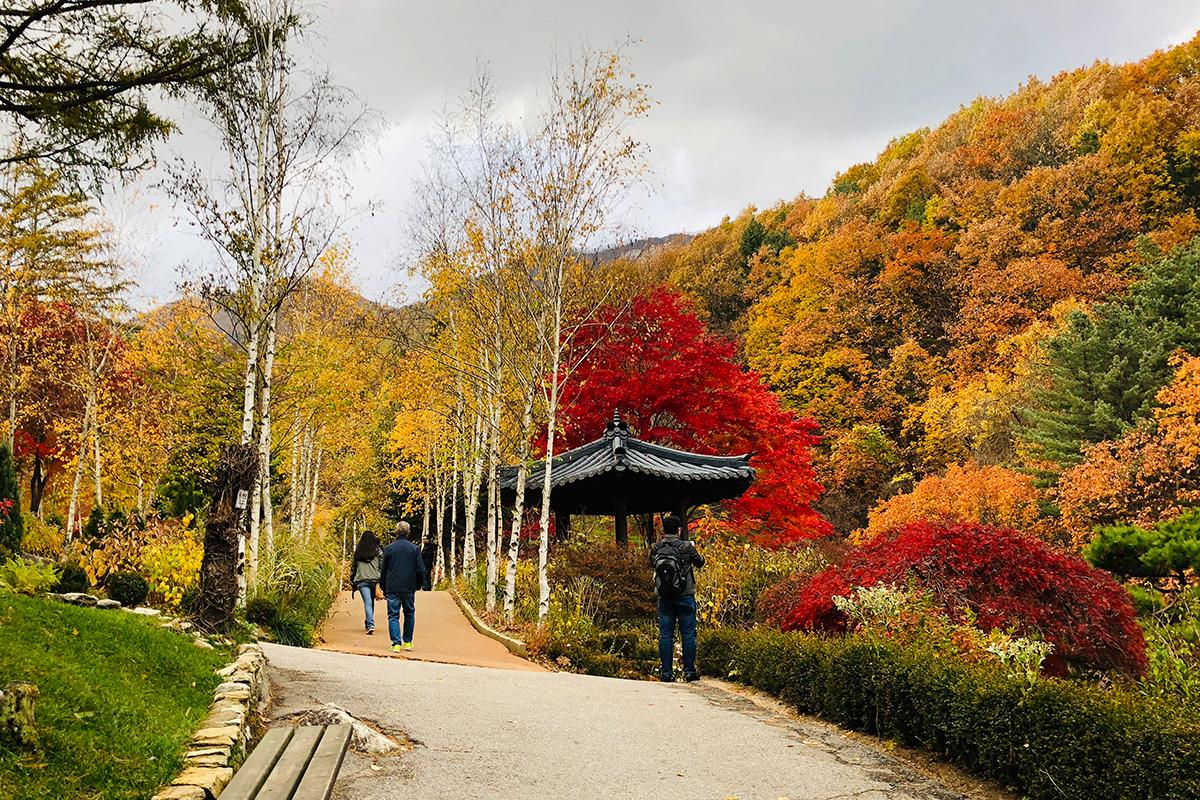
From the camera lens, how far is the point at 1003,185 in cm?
3447

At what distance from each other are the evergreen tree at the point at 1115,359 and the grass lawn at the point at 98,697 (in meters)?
20.9

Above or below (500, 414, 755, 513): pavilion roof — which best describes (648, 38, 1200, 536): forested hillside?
above

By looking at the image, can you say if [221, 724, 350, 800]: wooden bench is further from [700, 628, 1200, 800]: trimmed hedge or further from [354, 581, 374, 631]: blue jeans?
[354, 581, 374, 631]: blue jeans


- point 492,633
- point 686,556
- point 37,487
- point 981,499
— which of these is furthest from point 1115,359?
point 37,487

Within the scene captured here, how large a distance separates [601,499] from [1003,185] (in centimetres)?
2946

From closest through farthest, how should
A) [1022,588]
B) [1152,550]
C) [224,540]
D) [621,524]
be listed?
[1022,588], [224,540], [1152,550], [621,524]

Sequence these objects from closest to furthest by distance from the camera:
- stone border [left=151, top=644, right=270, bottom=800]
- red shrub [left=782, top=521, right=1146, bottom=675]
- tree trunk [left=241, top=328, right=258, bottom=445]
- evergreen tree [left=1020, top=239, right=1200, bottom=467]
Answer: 1. stone border [left=151, top=644, right=270, bottom=800]
2. red shrub [left=782, top=521, right=1146, bottom=675]
3. tree trunk [left=241, top=328, right=258, bottom=445]
4. evergreen tree [left=1020, top=239, right=1200, bottom=467]

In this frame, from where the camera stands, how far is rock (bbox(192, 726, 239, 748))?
3.92m

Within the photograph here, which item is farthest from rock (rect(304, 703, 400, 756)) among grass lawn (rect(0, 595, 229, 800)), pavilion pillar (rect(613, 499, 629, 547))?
pavilion pillar (rect(613, 499, 629, 547))

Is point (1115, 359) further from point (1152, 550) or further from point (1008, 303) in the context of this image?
point (1152, 550)

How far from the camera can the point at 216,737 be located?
402cm

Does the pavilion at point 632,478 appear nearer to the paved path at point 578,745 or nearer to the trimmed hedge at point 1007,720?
the paved path at point 578,745

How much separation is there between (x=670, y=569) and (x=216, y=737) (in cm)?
536

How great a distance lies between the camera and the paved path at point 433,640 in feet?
33.7
